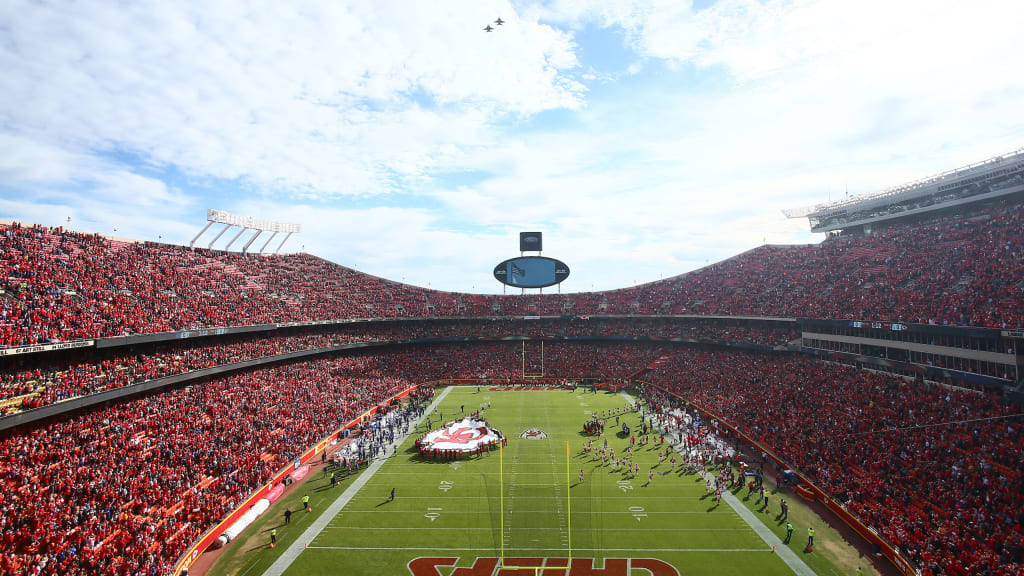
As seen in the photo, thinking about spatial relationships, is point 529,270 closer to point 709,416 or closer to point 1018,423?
point 709,416

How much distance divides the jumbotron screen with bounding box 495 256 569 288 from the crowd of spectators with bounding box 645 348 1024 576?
36.3 m

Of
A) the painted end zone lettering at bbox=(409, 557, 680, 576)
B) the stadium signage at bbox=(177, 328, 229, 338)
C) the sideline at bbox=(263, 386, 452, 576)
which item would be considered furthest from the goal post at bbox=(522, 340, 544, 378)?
the painted end zone lettering at bbox=(409, 557, 680, 576)

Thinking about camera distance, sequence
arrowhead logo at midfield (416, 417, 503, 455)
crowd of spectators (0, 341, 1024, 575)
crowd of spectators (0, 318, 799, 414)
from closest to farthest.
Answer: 1. crowd of spectators (0, 341, 1024, 575)
2. crowd of spectators (0, 318, 799, 414)
3. arrowhead logo at midfield (416, 417, 503, 455)

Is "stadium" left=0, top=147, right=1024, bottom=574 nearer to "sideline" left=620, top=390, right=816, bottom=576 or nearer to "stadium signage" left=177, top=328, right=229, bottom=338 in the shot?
"stadium signage" left=177, top=328, right=229, bottom=338

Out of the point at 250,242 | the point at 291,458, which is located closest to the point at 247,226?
the point at 250,242

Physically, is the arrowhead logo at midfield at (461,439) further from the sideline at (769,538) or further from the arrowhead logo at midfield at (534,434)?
the sideline at (769,538)

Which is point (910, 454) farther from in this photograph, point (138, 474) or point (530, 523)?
point (138, 474)

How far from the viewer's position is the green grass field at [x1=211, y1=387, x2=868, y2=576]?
66.1 feet

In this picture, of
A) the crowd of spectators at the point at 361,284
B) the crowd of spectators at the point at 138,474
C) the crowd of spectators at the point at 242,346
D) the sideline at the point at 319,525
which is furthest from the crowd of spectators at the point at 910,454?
the crowd of spectators at the point at 138,474

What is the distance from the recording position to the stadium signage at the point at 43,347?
73.0 ft

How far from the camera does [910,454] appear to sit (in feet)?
81.7

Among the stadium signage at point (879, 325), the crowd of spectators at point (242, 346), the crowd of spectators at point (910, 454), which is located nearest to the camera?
the crowd of spectators at point (910, 454)

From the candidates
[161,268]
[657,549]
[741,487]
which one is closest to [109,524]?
[657,549]

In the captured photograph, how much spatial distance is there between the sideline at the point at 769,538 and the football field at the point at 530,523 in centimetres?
30
